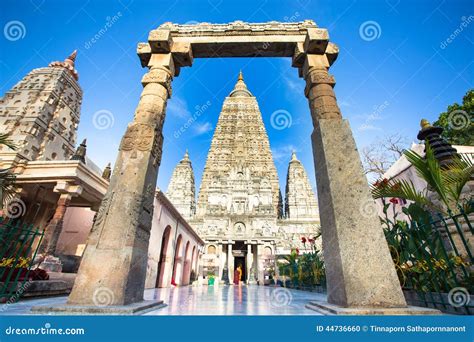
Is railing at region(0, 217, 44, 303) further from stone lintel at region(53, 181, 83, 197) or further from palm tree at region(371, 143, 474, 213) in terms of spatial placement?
palm tree at region(371, 143, 474, 213)

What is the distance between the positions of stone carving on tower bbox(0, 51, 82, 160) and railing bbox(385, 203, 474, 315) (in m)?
21.4

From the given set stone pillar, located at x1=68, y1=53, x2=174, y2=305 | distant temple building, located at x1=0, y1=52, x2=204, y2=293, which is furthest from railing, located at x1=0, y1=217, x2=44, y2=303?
stone pillar, located at x1=68, y1=53, x2=174, y2=305

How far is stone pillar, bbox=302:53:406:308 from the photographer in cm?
273

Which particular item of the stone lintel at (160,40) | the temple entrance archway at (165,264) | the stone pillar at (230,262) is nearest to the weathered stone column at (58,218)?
the temple entrance archway at (165,264)

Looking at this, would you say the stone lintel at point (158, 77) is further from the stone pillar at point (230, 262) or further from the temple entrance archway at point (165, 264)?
the stone pillar at point (230, 262)

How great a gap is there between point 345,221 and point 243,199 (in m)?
30.9

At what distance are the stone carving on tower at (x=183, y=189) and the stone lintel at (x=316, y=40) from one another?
40761mm

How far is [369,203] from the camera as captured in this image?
321cm

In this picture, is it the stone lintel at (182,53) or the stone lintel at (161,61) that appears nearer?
the stone lintel at (161,61)

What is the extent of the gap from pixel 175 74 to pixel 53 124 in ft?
65.6

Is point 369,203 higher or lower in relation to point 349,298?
higher

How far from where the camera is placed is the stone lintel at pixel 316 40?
4.33m
